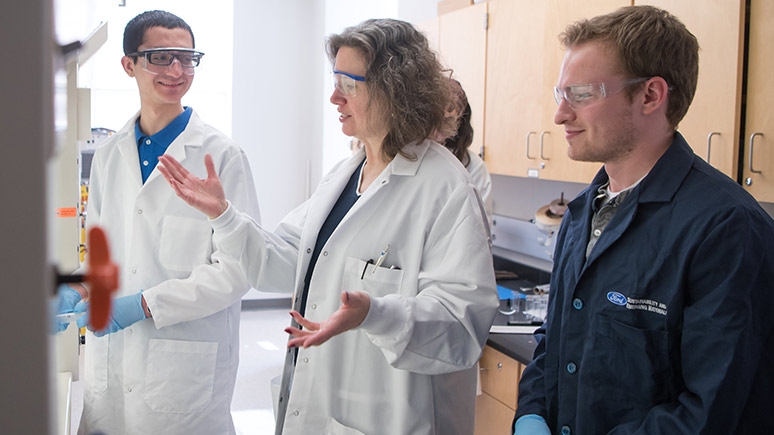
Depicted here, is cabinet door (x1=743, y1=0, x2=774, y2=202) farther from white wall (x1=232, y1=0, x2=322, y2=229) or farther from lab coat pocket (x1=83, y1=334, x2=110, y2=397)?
white wall (x1=232, y1=0, x2=322, y2=229)

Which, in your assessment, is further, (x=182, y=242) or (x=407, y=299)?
(x=182, y=242)

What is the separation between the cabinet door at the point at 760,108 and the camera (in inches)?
69.9

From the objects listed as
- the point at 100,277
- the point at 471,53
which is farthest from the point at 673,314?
the point at 471,53

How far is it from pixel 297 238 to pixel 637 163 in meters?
0.90

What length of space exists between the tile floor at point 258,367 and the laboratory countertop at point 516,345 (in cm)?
156

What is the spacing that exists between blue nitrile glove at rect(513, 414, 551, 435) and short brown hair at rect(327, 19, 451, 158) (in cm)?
64

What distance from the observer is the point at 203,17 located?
18.9 ft

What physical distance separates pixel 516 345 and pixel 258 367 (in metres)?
2.91

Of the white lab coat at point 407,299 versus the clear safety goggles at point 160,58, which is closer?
the white lab coat at point 407,299

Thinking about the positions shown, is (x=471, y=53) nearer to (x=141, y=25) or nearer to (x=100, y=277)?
(x=141, y=25)

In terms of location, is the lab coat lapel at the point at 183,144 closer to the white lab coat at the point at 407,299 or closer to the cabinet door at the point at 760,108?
the white lab coat at the point at 407,299

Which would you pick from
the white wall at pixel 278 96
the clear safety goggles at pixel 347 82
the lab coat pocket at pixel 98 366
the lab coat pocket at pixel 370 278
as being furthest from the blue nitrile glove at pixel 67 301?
the white wall at pixel 278 96

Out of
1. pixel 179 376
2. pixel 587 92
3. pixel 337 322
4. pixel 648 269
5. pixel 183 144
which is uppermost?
pixel 587 92

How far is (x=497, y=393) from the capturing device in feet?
8.12
